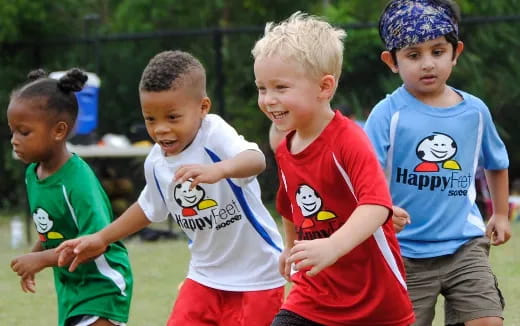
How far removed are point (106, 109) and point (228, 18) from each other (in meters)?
2.89

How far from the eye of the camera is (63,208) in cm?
491

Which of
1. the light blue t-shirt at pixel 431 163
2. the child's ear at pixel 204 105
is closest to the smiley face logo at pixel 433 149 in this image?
the light blue t-shirt at pixel 431 163

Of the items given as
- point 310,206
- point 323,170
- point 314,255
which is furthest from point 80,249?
point 314,255

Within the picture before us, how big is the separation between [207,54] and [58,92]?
10.8 m

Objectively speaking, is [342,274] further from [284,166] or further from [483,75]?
[483,75]

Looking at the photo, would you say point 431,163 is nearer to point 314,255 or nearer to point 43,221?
point 314,255

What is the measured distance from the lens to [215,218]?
4.75 metres

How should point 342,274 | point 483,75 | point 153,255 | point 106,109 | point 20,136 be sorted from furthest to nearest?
point 106,109
point 483,75
point 153,255
point 20,136
point 342,274

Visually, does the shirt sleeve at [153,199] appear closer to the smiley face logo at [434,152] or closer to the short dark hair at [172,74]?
the short dark hair at [172,74]

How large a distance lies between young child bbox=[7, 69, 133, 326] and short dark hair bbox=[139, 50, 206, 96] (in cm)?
56

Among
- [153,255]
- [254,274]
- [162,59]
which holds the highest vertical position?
[162,59]

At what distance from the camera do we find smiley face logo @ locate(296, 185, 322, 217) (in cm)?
397

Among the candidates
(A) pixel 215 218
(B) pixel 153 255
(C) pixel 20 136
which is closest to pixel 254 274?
(A) pixel 215 218

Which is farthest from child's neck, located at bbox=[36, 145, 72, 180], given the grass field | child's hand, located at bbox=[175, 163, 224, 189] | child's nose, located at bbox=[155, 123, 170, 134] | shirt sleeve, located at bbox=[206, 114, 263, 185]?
the grass field
